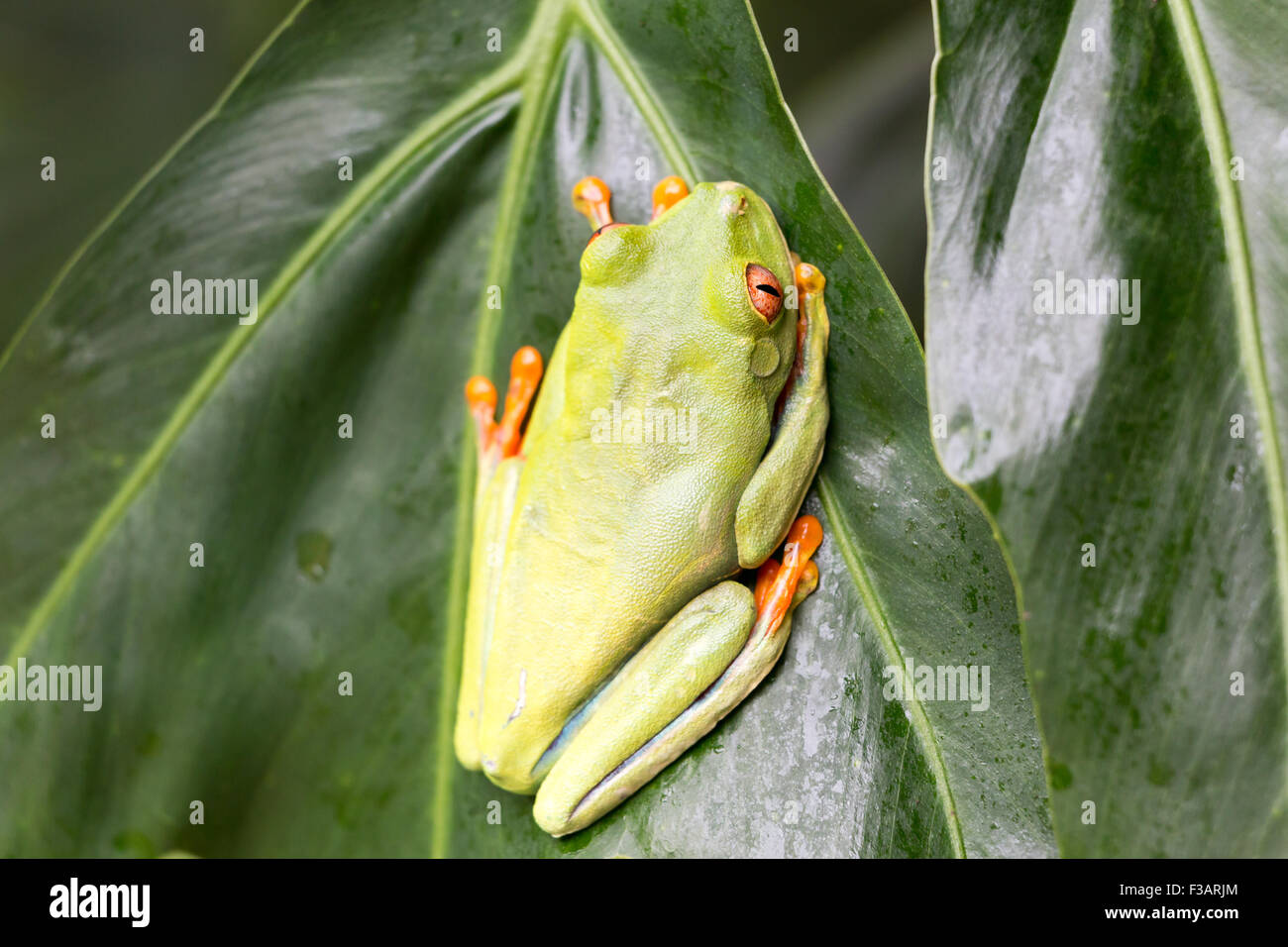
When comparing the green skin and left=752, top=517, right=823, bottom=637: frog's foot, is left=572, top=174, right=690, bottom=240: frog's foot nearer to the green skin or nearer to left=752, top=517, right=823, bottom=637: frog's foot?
the green skin

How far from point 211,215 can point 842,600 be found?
3.54 feet

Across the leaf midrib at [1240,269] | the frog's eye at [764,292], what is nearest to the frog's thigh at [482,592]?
the frog's eye at [764,292]

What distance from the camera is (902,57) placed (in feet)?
6.10

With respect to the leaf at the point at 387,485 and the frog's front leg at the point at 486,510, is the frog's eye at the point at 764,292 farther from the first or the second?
the frog's front leg at the point at 486,510

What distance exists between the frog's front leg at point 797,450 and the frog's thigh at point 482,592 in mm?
365

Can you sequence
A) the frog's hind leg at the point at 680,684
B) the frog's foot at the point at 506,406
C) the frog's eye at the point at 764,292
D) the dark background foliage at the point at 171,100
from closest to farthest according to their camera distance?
the frog's eye at the point at 764,292
the frog's hind leg at the point at 680,684
the frog's foot at the point at 506,406
the dark background foliage at the point at 171,100

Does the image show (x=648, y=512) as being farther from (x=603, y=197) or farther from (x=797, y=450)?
(x=603, y=197)

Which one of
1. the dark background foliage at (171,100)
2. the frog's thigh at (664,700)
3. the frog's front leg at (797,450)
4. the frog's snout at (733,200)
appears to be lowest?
the frog's thigh at (664,700)

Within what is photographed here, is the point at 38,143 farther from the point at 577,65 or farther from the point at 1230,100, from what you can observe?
the point at 1230,100

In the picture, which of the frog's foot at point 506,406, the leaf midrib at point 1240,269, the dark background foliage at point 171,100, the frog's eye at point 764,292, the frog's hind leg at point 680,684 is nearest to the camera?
the leaf midrib at point 1240,269

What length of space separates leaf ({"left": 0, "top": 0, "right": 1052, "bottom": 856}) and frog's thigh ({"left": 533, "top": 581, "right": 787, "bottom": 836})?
2.5 inches

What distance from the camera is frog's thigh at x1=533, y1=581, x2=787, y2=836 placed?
4.24 feet

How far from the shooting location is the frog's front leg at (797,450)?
1.26 metres

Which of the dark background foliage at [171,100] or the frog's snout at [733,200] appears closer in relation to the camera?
the frog's snout at [733,200]
